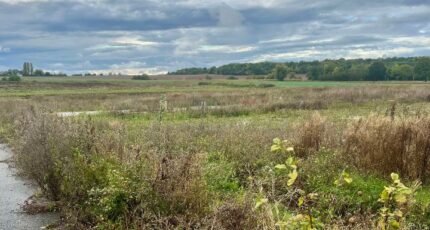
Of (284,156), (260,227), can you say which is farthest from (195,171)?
(284,156)

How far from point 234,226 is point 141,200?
1189 millimetres

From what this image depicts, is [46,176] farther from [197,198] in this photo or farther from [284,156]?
[284,156]

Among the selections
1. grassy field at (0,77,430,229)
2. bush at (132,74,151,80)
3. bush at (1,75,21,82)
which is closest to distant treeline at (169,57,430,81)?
bush at (132,74,151,80)

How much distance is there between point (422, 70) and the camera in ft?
320

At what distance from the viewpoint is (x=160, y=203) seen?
561 centimetres

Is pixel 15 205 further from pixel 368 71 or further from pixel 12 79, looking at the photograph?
pixel 368 71

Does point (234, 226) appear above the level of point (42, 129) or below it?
below

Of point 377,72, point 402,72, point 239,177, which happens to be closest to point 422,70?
point 402,72

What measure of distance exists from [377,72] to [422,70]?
886 centimetres

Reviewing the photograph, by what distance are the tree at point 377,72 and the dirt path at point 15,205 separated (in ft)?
315

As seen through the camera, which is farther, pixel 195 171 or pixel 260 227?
pixel 195 171

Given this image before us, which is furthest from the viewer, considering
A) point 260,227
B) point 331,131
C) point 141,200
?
point 331,131

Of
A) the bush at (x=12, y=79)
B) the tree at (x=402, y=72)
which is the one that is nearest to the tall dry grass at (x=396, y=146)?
the bush at (x=12, y=79)

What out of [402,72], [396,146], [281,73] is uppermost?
[402,72]
